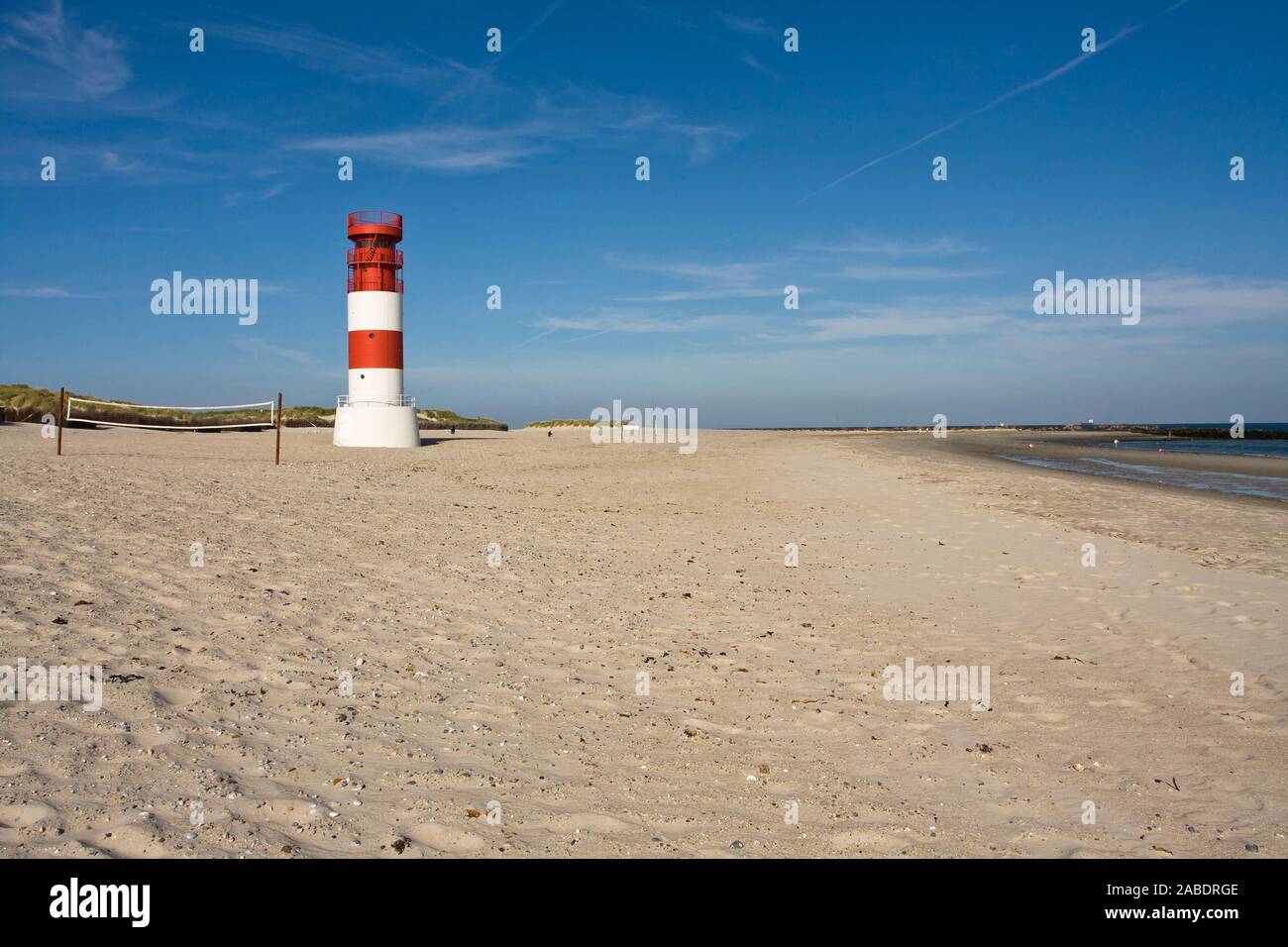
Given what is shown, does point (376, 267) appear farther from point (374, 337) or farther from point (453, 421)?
point (453, 421)

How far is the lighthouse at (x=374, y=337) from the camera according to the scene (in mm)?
30297

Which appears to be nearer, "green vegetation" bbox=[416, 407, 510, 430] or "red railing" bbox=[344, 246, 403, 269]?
"red railing" bbox=[344, 246, 403, 269]

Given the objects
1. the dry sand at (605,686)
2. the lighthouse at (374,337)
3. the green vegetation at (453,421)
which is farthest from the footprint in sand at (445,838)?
the green vegetation at (453,421)

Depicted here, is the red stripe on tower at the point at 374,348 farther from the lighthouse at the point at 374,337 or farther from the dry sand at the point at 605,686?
the dry sand at the point at 605,686

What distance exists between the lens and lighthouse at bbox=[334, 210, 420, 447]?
30.3m

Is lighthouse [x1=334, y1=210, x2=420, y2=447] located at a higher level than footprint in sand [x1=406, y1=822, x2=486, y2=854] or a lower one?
higher

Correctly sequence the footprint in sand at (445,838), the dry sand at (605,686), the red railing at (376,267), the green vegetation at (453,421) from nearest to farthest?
the footprint in sand at (445,838) < the dry sand at (605,686) < the red railing at (376,267) < the green vegetation at (453,421)

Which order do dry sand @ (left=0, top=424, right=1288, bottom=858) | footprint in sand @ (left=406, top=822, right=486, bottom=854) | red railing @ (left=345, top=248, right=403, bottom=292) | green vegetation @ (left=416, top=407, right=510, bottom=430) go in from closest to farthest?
footprint in sand @ (left=406, top=822, right=486, bottom=854)
dry sand @ (left=0, top=424, right=1288, bottom=858)
red railing @ (left=345, top=248, right=403, bottom=292)
green vegetation @ (left=416, top=407, right=510, bottom=430)

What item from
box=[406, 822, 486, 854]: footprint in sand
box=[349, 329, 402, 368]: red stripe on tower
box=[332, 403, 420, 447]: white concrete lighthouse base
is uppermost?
box=[349, 329, 402, 368]: red stripe on tower

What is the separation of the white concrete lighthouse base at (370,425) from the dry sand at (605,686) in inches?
719

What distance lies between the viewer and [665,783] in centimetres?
468

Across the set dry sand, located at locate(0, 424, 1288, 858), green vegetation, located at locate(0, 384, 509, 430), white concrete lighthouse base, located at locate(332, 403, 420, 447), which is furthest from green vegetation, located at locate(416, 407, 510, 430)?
dry sand, located at locate(0, 424, 1288, 858)

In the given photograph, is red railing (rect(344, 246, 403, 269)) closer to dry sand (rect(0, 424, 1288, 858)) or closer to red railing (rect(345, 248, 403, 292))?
red railing (rect(345, 248, 403, 292))
